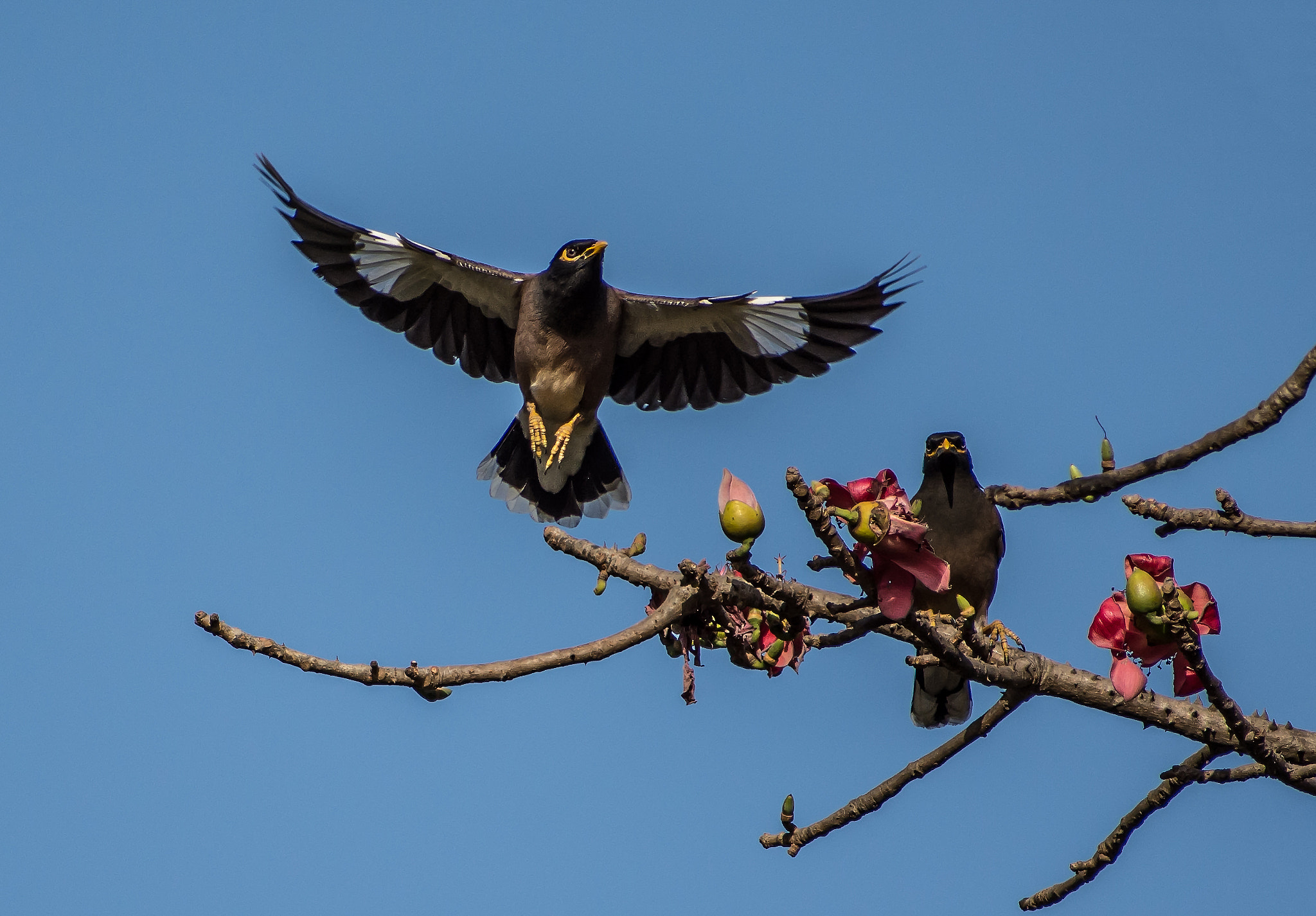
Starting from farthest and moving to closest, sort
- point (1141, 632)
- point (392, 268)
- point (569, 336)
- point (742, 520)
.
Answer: point (392, 268)
point (569, 336)
point (1141, 632)
point (742, 520)

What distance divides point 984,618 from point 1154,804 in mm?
2279

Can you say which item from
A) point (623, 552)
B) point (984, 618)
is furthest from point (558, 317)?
point (623, 552)

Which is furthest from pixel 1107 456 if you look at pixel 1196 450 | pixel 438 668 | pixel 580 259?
pixel 580 259

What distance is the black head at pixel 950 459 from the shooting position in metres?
4.98

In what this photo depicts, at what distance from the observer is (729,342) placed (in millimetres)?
6328

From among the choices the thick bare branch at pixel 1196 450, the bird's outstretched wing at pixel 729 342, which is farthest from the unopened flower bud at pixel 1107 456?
the bird's outstretched wing at pixel 729 342

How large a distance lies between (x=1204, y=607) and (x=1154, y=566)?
150 mm

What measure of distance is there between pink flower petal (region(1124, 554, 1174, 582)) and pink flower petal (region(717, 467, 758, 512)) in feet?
2.27

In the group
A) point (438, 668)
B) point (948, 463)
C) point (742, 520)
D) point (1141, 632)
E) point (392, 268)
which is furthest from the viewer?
point (392, 268)

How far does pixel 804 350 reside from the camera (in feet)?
20.0

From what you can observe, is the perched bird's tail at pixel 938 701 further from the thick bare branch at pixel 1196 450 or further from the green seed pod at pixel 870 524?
the green seed pod at pixel 870 524

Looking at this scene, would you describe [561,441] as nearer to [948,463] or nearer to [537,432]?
[537,432]

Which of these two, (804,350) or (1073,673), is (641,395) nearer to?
(804,350)

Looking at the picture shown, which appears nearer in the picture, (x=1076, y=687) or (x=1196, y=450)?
(x=1196, y=450)
